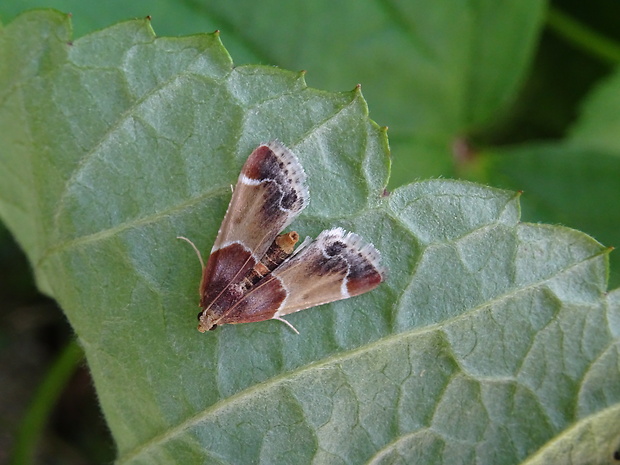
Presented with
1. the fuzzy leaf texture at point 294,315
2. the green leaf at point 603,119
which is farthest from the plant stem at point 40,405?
the green leaf at point 603,119

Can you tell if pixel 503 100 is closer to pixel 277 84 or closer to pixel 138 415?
pixel 277 84

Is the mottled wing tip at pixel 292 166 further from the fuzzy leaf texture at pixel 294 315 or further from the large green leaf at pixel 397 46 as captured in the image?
the large green leaf at pixel 397 46

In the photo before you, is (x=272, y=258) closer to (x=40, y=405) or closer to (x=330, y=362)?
(x=330, y=362)

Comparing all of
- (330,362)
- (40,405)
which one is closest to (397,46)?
(330,362)

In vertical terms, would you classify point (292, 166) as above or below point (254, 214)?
above

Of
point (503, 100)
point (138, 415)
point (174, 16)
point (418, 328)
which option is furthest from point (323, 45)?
point (138, 415)

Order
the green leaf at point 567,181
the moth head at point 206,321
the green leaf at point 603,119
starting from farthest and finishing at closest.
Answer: the green leaf at point 603,119
the green leaf at point 567,181
the moth head at point 206,321

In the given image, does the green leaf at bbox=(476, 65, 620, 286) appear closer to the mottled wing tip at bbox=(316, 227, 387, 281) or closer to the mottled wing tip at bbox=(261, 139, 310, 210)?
the mottled wing tip at bbox=(316, 227, 387, 281)
